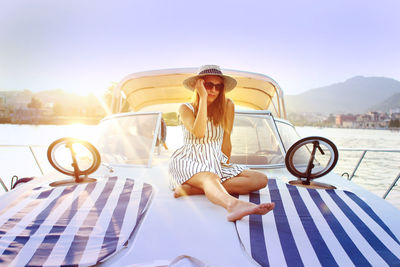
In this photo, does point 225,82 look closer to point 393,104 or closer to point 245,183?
point 245,183

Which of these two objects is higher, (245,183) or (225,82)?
(225,82)

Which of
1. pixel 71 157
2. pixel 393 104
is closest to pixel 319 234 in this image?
pixel 71 157

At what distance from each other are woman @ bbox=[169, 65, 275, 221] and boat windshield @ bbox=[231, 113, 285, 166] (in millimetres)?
466

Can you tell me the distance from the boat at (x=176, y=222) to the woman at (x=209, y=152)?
9 cm

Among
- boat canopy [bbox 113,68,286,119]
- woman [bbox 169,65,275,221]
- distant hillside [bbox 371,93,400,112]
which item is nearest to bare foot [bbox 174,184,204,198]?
woman [bbox 169,65,275,221]

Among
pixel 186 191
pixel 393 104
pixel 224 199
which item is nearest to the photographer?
pixel 224 199

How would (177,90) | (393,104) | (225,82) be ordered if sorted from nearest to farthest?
(225,82), (177,90), (393,104)

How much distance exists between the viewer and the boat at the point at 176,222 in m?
1.10

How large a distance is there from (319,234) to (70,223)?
4.10 feet

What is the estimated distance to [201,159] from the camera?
2006 mm

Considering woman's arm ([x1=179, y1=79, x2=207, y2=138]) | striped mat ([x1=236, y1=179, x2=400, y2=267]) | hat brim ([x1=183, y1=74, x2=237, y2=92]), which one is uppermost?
hat brim ([x1=183, y1=74, x2=237, y2=92])

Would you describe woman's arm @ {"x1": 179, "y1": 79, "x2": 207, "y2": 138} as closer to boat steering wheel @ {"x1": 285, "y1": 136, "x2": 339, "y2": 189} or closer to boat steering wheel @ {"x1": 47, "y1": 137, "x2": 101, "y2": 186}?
boat steering wheel @ {"x1": 285, "y1": 136, "x2": 339, "y2": 189}

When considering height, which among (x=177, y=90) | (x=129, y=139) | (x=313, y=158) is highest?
(x=177, y=90)

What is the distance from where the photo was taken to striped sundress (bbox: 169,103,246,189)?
1.88 metres
